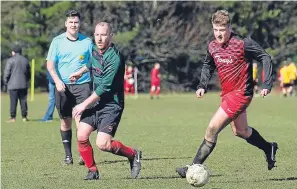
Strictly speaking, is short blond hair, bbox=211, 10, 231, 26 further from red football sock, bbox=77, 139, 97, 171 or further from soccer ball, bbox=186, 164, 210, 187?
red football sock, bbox=77, 139, 97, 171

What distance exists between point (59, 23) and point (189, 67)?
29.5 feet

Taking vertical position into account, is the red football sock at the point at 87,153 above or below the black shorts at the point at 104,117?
below

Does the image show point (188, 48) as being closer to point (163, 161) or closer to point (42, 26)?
point (42, 26)

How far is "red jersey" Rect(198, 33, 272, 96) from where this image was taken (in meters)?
9.08

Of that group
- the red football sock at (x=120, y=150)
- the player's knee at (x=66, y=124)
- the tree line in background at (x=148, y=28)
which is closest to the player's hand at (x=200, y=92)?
the red football sock at (x=120, y=150)

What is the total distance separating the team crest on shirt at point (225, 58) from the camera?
30.1 ft

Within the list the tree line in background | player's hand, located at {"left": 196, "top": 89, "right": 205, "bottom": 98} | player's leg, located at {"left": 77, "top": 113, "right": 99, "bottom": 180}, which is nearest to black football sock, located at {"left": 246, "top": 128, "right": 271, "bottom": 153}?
player's hand, located at {"left": 196, "top": 89, "right": 205, "bottom": 98}

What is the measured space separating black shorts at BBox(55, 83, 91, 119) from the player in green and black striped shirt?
1.61 meters

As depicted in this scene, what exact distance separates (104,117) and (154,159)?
2697 millimetres

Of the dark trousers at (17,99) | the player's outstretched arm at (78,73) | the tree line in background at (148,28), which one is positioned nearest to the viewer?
the player's outstretched arm at (78,73)

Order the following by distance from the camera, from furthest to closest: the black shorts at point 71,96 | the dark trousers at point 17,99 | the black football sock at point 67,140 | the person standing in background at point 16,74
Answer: the dark trousers at point 17,99 < the person standing in background at point 16,74 < the black football sock at point 67,140 < the black shorts at point 71,96

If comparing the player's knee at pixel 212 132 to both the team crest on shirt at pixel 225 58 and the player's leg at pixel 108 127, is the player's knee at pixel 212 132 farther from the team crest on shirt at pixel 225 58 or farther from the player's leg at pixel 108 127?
the player's leg at pixel 108 127

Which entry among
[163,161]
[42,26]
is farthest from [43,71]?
[163,161]

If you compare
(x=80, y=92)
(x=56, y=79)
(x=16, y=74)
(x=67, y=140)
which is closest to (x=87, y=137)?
(x=56, y=79)
